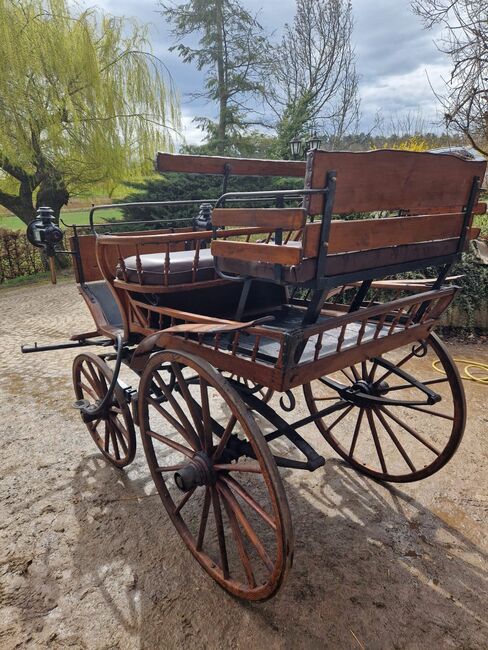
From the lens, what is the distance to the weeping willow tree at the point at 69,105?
28.9 ft

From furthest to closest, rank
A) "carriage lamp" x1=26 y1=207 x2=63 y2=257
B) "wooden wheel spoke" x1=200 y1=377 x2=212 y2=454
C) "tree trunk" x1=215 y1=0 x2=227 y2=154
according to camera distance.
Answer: "tree trunk" x1=215 y1=0 x2=227 y2=154 < "carriage lamp" x1=26 y1=207 x2=63 y2=257 < "wooden wheel spoke" x1=200 y1=377 x2=212 y2=454

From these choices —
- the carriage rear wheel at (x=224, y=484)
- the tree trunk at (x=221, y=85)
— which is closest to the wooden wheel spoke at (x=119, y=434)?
the carriage rear wheel at (x=224, y=484)

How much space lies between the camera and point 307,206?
1209mm

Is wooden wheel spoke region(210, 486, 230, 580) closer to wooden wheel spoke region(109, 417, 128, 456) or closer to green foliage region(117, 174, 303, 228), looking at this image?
wooden wheel spoke region(109, 417, 128, 456)

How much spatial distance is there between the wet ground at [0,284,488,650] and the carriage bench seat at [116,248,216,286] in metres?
1.30

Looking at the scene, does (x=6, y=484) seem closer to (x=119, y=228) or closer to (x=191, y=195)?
(x=119, y=228)

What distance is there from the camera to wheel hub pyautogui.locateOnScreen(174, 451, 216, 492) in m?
1.71

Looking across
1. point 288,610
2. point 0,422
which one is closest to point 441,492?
point 288,610

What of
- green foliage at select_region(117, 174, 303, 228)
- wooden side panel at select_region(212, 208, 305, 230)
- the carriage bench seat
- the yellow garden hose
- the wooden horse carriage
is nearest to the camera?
wooden side panel at select_region(212, 208, 305, 230)

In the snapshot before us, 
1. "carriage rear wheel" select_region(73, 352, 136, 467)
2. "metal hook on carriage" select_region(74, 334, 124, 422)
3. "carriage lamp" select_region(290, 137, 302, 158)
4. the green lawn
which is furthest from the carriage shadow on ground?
the green lawn

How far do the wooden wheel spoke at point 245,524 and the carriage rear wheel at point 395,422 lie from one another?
73 centimetres

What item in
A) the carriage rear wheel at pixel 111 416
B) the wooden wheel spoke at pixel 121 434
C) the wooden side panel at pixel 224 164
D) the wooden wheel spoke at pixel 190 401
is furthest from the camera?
the wooden wheel spoke at pixel 121 434

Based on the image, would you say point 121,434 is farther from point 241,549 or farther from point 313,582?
point 313,582

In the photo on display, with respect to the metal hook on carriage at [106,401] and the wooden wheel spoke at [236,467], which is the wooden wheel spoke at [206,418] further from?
the metal hook on carriage at [106,401]
